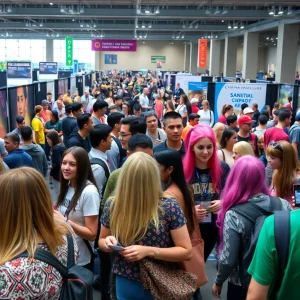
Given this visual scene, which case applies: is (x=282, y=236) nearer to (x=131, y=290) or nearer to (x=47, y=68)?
(x=131, y=290)

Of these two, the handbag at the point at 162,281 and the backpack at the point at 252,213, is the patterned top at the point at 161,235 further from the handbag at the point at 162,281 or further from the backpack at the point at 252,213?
the backpack at the point at 252,213

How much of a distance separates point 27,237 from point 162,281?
2.73ft

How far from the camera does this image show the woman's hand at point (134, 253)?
7.40 ft

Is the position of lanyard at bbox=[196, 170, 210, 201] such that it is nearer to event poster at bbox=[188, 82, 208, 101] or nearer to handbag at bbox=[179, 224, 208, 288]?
handbag at bbox=[179, 224, 208, 288]

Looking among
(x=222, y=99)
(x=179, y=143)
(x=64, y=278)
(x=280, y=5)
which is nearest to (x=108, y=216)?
(x=64, y=278)

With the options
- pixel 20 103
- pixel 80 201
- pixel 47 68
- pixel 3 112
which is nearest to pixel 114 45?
pixel 47 68

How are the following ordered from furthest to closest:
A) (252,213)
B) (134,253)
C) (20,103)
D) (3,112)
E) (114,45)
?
(114,45)
(20,103)
(3,112)
(252,213)
(134,253)

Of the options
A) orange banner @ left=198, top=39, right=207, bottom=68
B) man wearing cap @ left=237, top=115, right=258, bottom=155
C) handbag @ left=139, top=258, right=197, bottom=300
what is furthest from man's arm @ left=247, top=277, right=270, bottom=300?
orange banner @ left=198, top=39, right=207, bottom=68

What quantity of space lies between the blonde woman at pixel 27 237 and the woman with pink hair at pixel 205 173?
2007 mm

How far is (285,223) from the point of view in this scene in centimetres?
180

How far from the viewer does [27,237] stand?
1787 millimetres

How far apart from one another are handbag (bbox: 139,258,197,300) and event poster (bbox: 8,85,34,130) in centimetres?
810

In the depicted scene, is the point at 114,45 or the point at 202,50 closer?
the point at 202,50

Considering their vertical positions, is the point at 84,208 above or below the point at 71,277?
below
